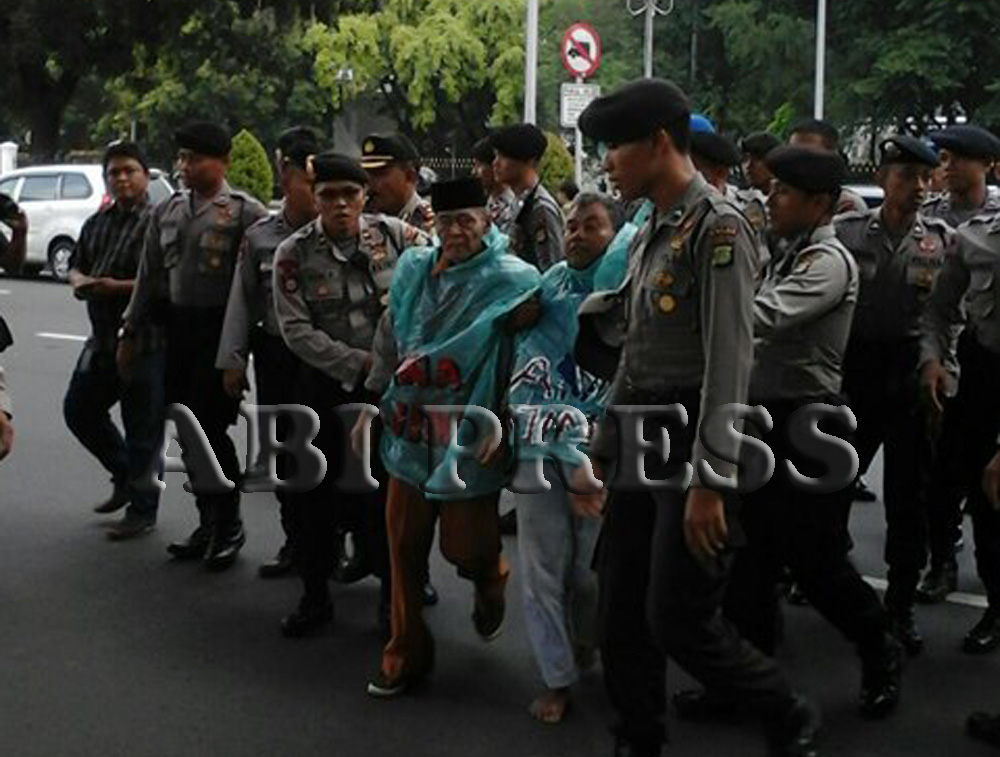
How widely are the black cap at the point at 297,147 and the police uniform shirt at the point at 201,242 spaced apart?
286 millimetres

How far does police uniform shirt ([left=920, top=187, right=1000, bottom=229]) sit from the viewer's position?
5910 mm

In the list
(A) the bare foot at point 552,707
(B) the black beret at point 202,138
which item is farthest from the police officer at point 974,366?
(B) the black beret at point 202,138

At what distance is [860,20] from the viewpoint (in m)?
32.1

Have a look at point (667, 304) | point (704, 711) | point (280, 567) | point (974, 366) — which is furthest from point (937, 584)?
point (667, 304)

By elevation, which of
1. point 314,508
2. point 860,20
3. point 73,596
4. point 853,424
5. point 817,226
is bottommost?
point 73,596

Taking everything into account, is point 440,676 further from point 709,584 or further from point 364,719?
point 709,584

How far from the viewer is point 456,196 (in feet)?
15.0

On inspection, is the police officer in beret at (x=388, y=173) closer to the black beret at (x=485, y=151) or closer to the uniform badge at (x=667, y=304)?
the black beret at (x=485, y=151)

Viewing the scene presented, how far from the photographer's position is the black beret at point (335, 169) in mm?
5152

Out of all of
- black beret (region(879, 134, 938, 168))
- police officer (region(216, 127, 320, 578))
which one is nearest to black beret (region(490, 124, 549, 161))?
police officer (region(216, 127, 320, 578))

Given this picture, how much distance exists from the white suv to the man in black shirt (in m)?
13.5

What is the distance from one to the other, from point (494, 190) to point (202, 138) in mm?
1565

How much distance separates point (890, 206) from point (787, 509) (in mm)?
1496

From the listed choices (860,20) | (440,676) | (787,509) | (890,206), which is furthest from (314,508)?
(860,20)
